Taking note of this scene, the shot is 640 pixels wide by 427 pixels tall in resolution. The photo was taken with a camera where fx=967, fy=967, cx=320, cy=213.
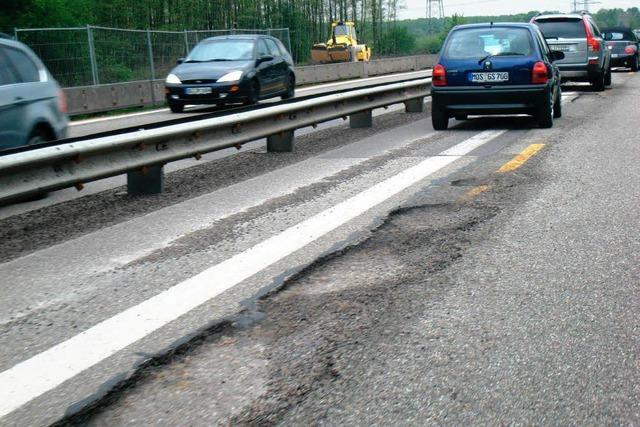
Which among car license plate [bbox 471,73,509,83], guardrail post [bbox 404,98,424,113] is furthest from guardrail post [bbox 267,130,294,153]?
guardrail post [bbox 404,98,424,113]

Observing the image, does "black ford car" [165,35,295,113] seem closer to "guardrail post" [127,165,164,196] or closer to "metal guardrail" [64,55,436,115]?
"metal guardrail" [64,55,436,115]

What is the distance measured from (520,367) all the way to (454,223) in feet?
9.65

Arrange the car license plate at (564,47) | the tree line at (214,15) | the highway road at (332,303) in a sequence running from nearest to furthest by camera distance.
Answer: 1. the highway road at (332,303)
2. the car license plate at (564,47)
3. the tree line at (214,15)

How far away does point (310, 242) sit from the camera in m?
6.20

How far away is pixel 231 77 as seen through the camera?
67.8ft

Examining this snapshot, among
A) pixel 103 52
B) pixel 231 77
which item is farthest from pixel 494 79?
pixel 103 52

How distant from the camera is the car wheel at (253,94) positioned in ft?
68.6

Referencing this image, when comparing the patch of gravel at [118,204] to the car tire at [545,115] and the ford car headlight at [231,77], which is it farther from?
the ford car headlight at [231,77]

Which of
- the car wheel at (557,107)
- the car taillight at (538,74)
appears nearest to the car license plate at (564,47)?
the car wheel at (557,107)

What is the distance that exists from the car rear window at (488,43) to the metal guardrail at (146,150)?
2321 mm

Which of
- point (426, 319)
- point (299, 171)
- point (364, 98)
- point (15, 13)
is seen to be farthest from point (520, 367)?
point (15, 13)

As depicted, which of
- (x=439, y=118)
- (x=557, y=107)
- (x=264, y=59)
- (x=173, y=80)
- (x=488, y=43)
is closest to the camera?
(x=439, y=118)

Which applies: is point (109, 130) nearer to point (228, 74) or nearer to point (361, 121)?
point (361, 121)

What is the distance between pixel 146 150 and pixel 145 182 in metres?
0.36
